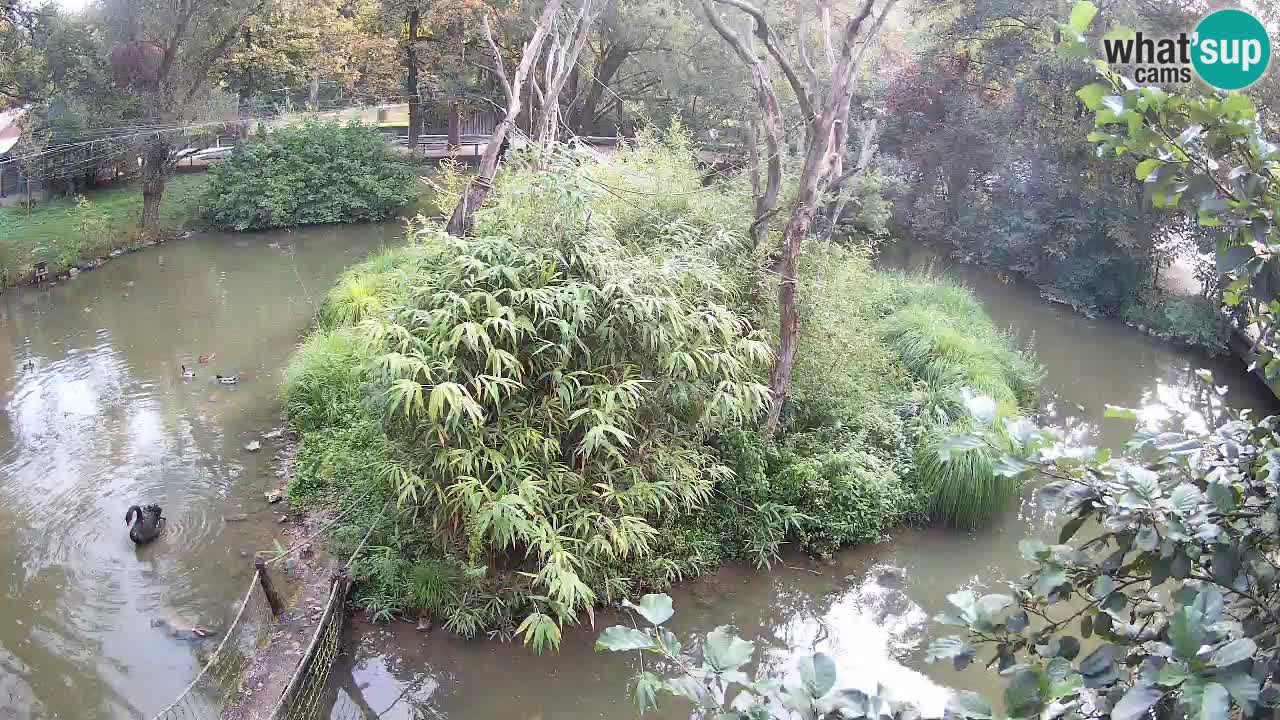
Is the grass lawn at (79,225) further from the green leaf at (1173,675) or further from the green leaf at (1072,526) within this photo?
the green leaf at (1173,675)

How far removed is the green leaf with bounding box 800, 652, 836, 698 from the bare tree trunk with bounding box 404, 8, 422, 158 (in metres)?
15.4

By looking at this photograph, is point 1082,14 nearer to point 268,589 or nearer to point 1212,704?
point 1212,704

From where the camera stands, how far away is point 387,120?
2003 cm

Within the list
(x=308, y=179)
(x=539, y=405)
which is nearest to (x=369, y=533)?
(x=539, y=405)

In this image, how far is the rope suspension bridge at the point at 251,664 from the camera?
428 cm

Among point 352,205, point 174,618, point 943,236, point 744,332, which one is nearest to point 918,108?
point 943,236

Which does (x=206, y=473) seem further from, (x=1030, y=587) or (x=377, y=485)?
(x=1030, y=587)

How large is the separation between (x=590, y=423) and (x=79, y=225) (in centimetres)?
1133

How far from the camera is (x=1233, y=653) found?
106 centimetres

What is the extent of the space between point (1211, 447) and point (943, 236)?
12233mm

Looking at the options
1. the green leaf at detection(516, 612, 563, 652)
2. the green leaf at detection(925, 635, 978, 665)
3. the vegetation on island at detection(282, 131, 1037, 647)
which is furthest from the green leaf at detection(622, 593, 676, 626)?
the green leaf at detection(516, 612, 563, 652)

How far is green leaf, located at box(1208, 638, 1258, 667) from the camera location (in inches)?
41.4

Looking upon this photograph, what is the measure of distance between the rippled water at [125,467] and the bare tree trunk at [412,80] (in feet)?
17.3

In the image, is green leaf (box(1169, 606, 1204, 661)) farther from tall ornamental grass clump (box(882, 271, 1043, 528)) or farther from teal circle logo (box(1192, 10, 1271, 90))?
tall ornamental grass clump (box(882, 271, 1043, 528))
